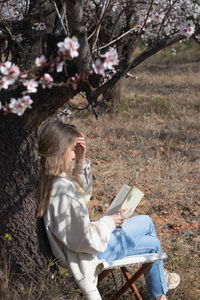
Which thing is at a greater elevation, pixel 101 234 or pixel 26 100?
pixel 26 100

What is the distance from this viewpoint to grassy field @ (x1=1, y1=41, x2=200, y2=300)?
10.6 feet

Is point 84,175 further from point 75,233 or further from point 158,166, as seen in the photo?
point 158,166

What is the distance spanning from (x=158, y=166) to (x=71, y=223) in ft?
9.75

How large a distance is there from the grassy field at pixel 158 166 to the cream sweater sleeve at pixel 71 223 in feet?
0.77

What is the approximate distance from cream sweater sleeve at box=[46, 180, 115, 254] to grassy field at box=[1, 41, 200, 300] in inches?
9.3

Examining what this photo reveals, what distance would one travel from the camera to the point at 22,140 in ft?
7.40

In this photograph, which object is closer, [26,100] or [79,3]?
[26,100]

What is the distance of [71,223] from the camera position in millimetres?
2275

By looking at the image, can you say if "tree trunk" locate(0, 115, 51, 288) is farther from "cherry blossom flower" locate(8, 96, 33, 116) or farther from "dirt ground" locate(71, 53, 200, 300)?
"dirt ground" locate(71, 53, 200, 300)

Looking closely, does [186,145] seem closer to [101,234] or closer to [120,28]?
[120,28]

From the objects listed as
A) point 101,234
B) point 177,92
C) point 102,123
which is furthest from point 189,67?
point 101,234

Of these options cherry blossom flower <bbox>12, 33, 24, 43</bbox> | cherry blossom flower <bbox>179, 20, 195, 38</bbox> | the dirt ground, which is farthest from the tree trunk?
the dirt ground

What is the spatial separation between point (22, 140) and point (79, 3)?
2.57 feet

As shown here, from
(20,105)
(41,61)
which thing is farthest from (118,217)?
(41,61)
